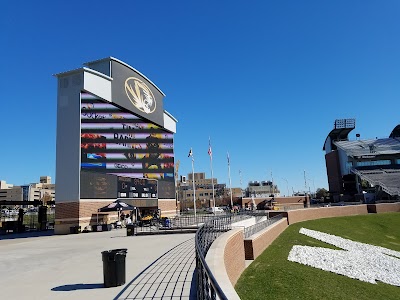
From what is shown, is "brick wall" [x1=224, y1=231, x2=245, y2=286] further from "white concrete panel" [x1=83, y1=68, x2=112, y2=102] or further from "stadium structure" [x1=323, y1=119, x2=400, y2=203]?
"stadium structure" [x1=323, y1=119, x2=400, y2=203]

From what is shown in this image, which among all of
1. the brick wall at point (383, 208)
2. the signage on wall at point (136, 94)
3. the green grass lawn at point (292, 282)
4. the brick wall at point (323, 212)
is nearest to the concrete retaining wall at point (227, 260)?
the green grass lawn at point (292, 282)

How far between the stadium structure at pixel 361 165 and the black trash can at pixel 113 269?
66.5 m

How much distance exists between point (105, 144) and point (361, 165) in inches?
2818

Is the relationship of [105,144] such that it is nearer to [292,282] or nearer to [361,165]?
[292,282]

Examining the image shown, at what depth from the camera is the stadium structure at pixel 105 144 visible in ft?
115

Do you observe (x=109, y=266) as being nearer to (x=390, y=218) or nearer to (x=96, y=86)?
(x=96, y=86)

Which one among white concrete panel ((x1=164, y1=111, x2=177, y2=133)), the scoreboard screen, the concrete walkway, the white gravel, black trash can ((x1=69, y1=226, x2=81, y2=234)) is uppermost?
white concrete panel ((x1=164, y1=111, x2=177, y2=133))

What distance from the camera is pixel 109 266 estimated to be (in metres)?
9.23

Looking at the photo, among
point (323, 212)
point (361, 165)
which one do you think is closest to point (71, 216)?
point (323, 212)

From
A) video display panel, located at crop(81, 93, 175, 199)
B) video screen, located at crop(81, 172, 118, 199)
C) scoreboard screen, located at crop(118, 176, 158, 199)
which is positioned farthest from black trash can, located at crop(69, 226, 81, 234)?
scoreboard screen, located at crop(118, 176, 158, 199)

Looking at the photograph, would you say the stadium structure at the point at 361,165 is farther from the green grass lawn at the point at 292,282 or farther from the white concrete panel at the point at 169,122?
the green grass lawn at the point at 292,282

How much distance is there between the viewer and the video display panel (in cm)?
3694

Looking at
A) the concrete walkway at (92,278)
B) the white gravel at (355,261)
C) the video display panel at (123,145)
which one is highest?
the video display panel at (123,145)

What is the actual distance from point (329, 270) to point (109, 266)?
14.9 metres
